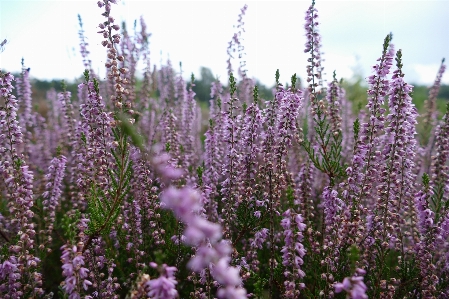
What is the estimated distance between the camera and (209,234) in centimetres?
163

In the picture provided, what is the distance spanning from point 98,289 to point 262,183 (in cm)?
228

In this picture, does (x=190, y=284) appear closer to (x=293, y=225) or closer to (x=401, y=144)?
(x=293, y=225)

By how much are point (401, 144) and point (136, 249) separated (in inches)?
135

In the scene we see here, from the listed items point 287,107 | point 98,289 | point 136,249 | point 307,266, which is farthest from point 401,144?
point 98,289

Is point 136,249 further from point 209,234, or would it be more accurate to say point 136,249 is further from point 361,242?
point 209,234

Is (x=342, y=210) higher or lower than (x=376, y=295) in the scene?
higher

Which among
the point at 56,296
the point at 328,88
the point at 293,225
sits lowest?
the point at 56,296

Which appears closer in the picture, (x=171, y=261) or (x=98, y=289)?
(x=98, y=289)

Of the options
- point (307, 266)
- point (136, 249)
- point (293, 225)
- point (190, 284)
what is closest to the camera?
point (293, 225)

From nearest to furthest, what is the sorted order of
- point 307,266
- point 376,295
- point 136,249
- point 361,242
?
point 376,295 → point 361,242 → point 136,249 → point 307,266

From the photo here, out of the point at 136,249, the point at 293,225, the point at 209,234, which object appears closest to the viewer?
the point at 209,234

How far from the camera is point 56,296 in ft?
17.5

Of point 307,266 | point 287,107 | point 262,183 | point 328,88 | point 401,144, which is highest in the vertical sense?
point 328,88

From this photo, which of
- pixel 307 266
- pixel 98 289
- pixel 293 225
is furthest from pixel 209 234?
pixel 307 266
